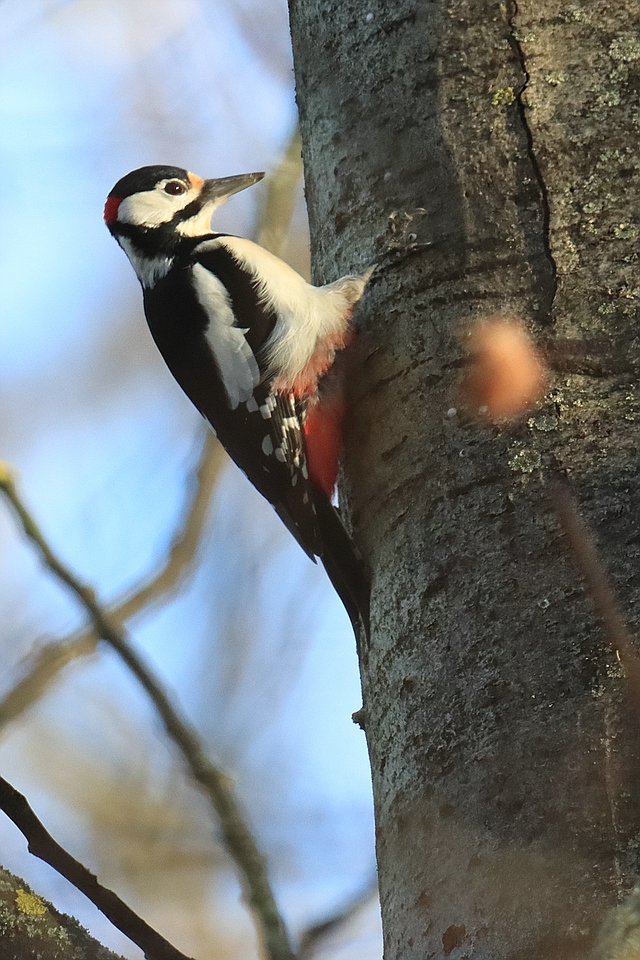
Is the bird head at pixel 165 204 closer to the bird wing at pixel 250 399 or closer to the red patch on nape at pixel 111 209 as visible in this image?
the red patch on nape at pixel 111 209

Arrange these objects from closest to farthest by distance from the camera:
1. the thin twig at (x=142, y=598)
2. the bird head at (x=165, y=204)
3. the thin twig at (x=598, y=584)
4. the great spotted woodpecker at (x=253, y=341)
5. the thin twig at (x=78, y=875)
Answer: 1. the thin twig at (x=78, y=875)
2. the thin twig at (x=598, y=584)
3. the thin twig at (x=142, y=598)
4. the great spotted woodpecker at (x=253, y=341)
5. the bird head at (x=165, y=204)

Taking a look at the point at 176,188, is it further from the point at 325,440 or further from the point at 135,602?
the point at 135,602

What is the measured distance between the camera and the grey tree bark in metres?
1.15

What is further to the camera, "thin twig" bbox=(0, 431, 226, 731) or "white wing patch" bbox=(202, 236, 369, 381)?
"white wing patch" bbox=(202, 236, 369, 381)

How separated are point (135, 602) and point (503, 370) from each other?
988mm

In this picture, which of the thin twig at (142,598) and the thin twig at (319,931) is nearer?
the thin twig at (319,931)

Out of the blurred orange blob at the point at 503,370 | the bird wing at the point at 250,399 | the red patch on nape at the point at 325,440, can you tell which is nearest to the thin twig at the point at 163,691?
the bird wing at the point at 250,399

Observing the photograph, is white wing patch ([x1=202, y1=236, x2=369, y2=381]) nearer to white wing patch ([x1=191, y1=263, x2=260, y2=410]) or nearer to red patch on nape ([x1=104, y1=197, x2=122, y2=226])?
white wing patch ([x1=191, y1=263, x2=260, y2=410])

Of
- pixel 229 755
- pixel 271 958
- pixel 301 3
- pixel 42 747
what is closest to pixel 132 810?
pixel 229 755

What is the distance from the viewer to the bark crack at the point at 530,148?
1.54 metres

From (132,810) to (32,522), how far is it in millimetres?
1761

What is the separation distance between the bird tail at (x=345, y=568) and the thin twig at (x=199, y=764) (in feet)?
1.01

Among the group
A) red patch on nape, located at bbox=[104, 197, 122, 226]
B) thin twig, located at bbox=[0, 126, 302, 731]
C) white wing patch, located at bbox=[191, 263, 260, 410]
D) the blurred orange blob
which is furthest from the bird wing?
the blurred orange blob

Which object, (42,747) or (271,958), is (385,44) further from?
(42,747)
